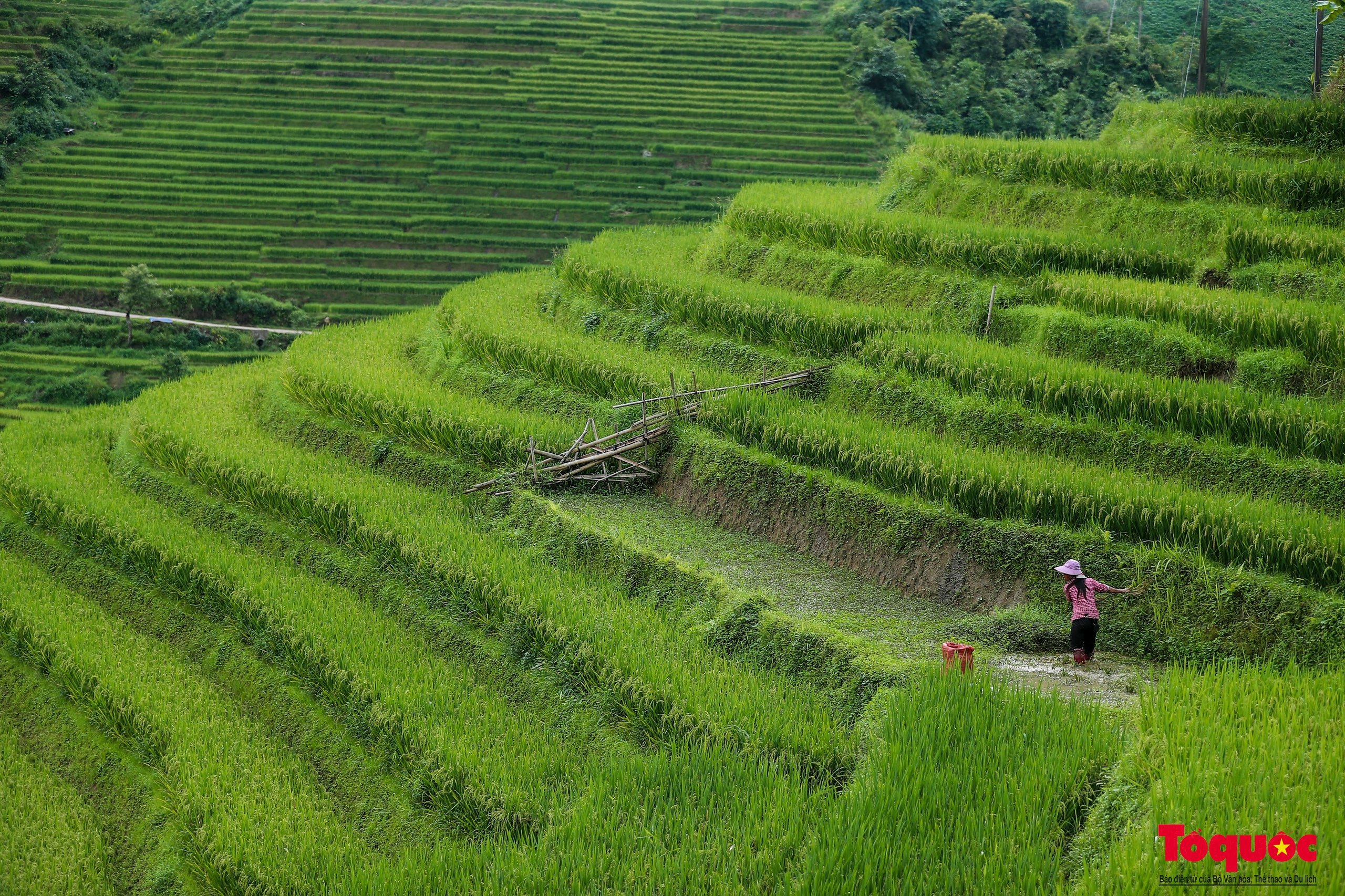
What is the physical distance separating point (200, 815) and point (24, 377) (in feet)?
49.4

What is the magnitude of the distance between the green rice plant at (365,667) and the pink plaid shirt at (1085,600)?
267 cm

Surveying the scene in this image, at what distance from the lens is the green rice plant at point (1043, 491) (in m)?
5.57

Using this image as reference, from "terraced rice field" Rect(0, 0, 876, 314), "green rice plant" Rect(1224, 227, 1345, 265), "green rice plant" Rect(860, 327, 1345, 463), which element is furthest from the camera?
"terraced rice field" Rect(0, 0, 876, 314)

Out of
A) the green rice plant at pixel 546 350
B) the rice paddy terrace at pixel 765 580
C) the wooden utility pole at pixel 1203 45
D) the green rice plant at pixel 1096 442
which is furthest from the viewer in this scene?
the wooden utility pole at pixel 1203 45

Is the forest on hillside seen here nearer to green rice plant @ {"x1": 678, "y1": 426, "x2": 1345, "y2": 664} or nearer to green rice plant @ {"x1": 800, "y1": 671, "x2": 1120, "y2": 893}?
green rice plant @ {"x1": 678, "y1": 426, "x2": 1345, "y2": 664}

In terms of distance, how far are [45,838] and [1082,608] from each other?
640 cm

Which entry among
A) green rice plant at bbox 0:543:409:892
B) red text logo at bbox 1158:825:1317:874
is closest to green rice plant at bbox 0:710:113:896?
green rice plant at bbox 0:543:409:892

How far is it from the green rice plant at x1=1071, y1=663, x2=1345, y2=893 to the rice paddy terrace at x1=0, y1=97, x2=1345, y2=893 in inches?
0.7

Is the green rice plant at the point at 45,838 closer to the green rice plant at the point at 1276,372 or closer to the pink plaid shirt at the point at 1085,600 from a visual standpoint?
the pink plaid shirt at the point at 1085,600

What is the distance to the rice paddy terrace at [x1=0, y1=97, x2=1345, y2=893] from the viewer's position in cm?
428

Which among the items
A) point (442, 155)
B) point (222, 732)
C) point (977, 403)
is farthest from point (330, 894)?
point (442, 155)

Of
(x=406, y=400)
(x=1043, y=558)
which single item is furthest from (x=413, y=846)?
(x=406, y=400)

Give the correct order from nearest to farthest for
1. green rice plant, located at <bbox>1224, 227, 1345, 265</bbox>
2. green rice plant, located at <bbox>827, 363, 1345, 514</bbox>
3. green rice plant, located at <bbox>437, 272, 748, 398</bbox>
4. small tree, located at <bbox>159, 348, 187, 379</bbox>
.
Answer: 1. green rice plant, located at <bbox>827, 363, 1345, 514</bbox>
2. green rice plant, located at <bbox>1224, 227, 1345, 265</bbox>
3. green rice plant, located at <bbox>437, 272, 748, 398</bbox>
4. small tree, located at <bbox>159, 348, 187, 379</bbox>

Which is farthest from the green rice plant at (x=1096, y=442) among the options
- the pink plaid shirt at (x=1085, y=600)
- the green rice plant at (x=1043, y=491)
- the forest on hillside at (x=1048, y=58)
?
the forest on hillside at (x=1048, y=58)
